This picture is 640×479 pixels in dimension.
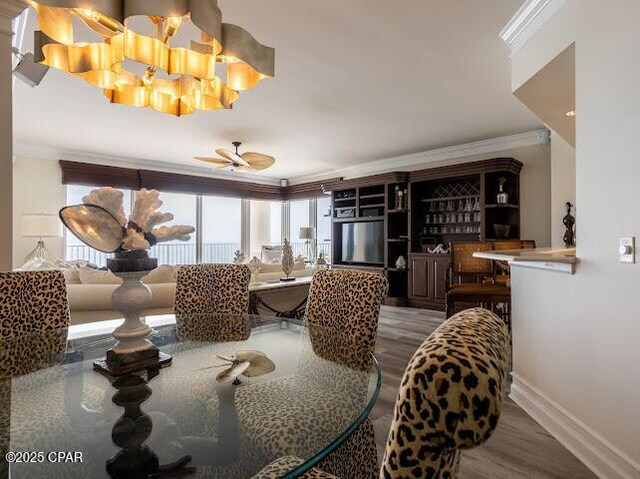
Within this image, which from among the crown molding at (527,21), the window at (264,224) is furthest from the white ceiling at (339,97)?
the window at (264,224)

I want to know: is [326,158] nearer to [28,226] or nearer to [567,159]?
[567,159]

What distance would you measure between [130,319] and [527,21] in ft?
9.43

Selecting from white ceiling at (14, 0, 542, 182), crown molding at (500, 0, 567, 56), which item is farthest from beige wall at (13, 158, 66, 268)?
crown molding at (500, 0, 567, 56)

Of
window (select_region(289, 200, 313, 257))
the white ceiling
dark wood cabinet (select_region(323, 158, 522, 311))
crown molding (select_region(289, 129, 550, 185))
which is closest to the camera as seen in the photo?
the white ceiling

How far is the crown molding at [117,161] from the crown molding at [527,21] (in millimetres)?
5832

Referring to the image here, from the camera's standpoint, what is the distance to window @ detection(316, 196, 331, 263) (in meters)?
7.95

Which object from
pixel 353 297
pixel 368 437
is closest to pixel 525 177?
pixel 353 297

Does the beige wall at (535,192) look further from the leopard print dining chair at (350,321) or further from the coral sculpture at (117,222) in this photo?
the coral sculpture at (117,222)

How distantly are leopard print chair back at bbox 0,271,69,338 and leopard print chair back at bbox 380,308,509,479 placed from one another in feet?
6.42

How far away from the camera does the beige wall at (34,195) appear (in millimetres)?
5336

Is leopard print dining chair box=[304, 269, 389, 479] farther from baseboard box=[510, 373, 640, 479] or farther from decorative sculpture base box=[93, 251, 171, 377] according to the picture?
baseboard box=[510, 373, 640, 479]

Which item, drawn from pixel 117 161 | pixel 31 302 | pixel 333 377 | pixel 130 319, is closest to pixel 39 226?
pixel 117 161

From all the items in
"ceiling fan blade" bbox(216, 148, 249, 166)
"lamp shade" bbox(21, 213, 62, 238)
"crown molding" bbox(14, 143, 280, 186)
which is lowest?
"lamp shade" bbox(21, 213, 62, 238)

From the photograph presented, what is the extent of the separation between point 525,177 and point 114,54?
5.15 meters
